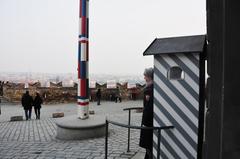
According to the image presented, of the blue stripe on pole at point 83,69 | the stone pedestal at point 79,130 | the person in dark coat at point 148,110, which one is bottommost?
the stone pedestal at point 79,130

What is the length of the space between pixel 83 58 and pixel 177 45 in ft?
16.0

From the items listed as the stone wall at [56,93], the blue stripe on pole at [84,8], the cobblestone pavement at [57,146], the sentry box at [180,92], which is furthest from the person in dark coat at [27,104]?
the stone wall at [56,93]

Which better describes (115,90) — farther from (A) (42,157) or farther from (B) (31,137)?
(A) (42,157)

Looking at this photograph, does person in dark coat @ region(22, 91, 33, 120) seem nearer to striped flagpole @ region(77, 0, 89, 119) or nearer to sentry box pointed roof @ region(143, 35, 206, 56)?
striped flagpole @ region(77, 0, 89, 119)

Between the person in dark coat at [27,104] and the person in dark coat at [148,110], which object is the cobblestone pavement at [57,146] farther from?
the person in dark coat at [27,104]

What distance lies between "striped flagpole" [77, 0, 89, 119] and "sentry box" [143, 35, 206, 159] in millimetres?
4497

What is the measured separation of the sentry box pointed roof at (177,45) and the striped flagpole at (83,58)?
448cm

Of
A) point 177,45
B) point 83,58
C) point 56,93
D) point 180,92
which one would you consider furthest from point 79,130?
point 56,93

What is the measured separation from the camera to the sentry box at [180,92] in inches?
148

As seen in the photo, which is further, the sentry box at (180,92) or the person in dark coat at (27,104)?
the person in dark coat at (27,104)

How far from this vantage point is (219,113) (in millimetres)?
1759

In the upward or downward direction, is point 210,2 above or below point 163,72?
above

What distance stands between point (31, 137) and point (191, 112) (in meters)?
5.92

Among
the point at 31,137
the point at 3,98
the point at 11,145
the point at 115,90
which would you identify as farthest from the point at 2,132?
the point at 115,90
